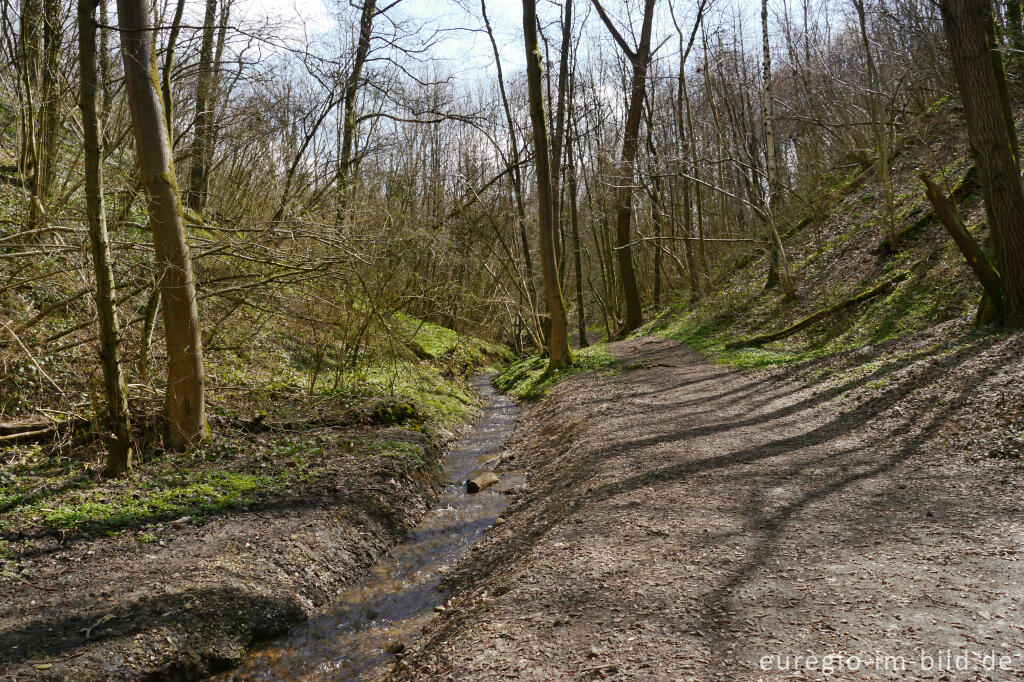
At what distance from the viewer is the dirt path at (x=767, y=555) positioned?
3.05 m

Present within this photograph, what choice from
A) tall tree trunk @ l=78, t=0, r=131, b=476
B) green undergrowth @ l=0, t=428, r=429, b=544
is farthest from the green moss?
tall tree trunk @ l=78, t=0, r=131, b=476

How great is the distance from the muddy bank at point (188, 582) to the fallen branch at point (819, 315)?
346 inches

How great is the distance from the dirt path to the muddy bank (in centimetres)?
124

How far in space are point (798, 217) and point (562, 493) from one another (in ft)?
58.4

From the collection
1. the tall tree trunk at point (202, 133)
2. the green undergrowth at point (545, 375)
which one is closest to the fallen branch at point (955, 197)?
the green undergrowth at point (545, 375)

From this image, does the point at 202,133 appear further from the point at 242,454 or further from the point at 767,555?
the point at 767,555

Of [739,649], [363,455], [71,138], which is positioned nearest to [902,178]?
[363,455]

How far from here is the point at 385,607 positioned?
194 inches

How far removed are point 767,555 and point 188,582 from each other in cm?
411

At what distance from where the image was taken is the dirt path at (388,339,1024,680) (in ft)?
10.0

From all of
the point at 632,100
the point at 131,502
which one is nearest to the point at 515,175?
the point at 632,100

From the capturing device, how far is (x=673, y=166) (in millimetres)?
14453

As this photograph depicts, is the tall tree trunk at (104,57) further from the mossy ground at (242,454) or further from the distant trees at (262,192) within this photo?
the mossy ground at (242,454)

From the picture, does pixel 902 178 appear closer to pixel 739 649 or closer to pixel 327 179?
pixel 327 179
